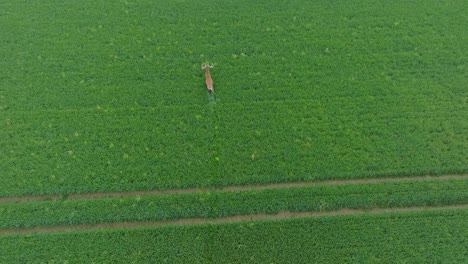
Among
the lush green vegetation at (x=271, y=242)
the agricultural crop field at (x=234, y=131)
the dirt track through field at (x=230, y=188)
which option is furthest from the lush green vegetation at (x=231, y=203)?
the lush green vegetation at (x=271, y=242)

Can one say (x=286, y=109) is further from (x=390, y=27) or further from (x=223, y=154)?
→ (x=390, y=27)

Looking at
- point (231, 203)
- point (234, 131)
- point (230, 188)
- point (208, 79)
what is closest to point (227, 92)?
point (208, 79)

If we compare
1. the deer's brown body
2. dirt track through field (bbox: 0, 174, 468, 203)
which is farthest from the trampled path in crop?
the deer's brown body

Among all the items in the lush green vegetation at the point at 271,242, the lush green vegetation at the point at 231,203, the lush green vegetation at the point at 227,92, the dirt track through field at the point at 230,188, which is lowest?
the lush green vegetation at the point at 271,242

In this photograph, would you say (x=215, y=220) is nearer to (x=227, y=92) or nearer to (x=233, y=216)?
(x=233, y=216)

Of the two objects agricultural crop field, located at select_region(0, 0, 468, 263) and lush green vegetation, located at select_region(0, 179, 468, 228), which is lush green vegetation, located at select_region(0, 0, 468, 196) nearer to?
agricultural crop field, located at select_region(0, 0, 468, 263)

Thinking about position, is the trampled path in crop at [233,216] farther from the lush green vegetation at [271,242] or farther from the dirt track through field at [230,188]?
the lush green vegetation at [271,242]
